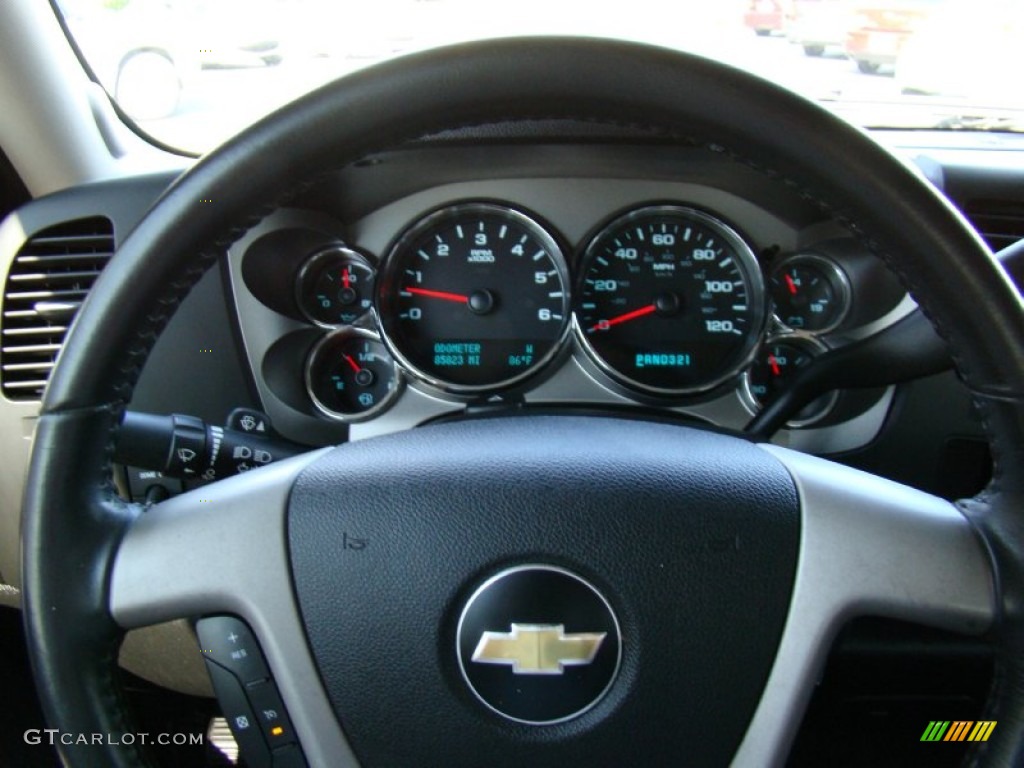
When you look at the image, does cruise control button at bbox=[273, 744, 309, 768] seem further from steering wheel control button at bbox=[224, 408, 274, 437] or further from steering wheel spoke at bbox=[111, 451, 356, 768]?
steering wheel control button at bbox=[224, 408, 274, 437]

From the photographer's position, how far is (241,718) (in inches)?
42.7

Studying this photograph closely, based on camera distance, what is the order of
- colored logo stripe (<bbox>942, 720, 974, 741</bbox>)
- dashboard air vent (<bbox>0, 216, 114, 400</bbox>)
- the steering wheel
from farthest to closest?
dashboard air vent (<bbox>0, 216, 114, 400</bbox>) → colored logo stripe (<bbox>942, 720, 974, 741</bbox>) → the steering wheel

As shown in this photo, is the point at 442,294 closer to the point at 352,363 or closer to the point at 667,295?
the point at 352,363

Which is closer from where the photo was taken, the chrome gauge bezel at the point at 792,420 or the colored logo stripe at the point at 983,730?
the colored logo stripe at the point at 983,730

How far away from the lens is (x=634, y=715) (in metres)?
1.04

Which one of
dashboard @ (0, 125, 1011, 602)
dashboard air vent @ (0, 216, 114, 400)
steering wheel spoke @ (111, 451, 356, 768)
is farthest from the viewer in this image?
dashboard @ (0, 125, 1011, 602)

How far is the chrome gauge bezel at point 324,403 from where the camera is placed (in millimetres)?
2160

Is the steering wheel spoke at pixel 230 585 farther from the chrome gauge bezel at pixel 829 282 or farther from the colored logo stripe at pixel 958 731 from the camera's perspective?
the chrome gauge bezel at pixel 829 282

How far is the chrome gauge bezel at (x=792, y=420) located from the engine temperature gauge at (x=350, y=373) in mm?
774

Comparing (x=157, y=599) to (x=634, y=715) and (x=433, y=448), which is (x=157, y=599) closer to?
(x=433, y=448)

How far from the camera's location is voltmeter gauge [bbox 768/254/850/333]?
220cm

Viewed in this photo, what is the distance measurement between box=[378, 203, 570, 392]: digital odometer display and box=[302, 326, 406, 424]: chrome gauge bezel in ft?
0.18

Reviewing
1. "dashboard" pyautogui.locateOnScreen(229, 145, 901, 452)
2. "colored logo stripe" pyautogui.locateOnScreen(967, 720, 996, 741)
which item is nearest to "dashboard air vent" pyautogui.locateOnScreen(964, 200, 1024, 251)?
"dashboard" pyautogui.locateOnScreen(229, 145, 901, 452)

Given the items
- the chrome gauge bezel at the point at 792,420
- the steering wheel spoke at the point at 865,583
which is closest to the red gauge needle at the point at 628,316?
the chrome gauge bezel at the point at 792,420
